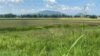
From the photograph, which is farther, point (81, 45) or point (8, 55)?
point (8, 55)

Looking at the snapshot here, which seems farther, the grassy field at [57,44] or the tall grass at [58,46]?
the grassy field at [57,44]

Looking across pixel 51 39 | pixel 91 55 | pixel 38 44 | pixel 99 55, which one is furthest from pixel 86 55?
pixel 38 44

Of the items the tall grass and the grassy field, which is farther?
the grassy field

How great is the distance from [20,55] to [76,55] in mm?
1078

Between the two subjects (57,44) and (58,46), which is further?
(57,44)

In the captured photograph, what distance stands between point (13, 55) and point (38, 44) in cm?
392

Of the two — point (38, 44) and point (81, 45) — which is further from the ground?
point (81, 45)

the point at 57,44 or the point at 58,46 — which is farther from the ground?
the point at 58,46

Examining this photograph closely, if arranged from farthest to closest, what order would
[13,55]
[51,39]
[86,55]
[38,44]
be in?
[38,44] → [51,39] → [13,55] → [86,55]

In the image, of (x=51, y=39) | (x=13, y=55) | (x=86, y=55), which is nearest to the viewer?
(x=86, y=55)

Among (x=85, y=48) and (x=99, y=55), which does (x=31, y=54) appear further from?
(x=99, y=55)

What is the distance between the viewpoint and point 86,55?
17.7 ft

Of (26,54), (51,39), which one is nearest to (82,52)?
(26,54)

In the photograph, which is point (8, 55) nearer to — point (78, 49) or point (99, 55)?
point (78, 49)
